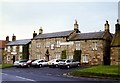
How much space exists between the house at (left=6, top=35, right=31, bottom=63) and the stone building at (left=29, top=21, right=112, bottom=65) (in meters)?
2.34

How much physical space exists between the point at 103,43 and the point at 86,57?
196 inches

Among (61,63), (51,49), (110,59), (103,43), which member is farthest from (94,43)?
(51,49)

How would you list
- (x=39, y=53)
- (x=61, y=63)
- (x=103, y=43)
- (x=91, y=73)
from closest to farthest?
1. (x=91, y=73)
2. (x=61, y=63)
3. (x=103, y=43)
4. (x=39, y=53)

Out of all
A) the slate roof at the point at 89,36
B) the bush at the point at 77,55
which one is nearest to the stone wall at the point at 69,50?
the slate roof at the point at 89,36

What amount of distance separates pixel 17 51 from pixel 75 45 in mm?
23753

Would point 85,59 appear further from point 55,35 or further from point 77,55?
point 55,35

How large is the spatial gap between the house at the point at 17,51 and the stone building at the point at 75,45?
7.69ft

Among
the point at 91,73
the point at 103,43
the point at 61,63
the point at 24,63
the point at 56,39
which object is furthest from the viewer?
the point at 56,39

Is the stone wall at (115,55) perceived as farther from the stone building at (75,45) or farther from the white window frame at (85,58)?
the white window frame at (85,58)

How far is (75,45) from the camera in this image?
2370 inches

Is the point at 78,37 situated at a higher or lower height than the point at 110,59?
higher

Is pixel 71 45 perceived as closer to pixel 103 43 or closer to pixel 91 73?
pixel 103 43

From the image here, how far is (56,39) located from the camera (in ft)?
212

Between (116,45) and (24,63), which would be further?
(24,63)
